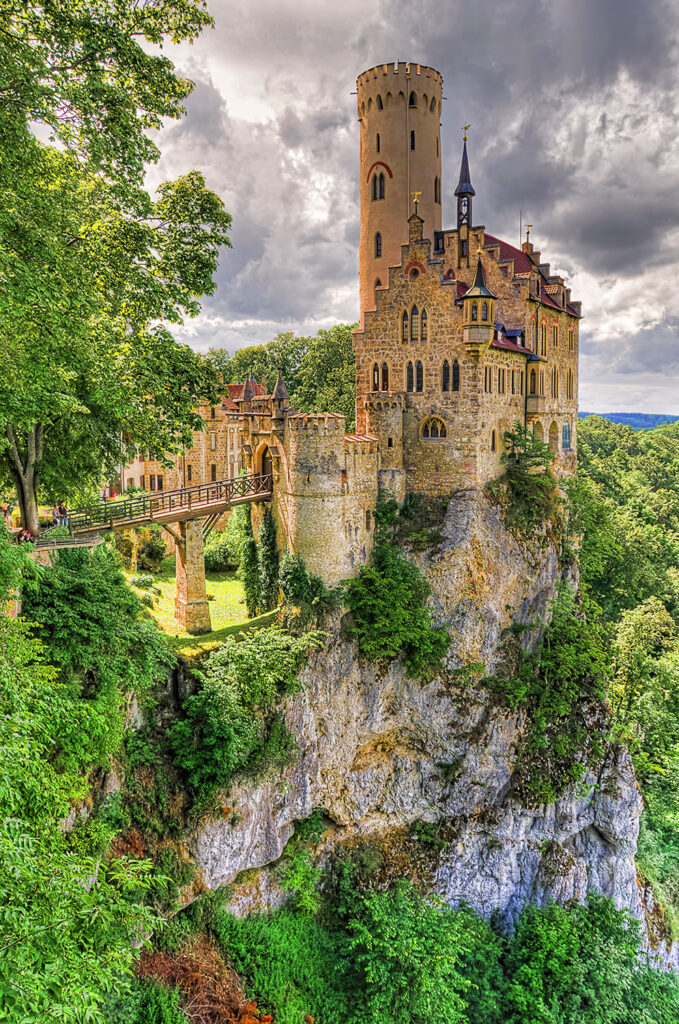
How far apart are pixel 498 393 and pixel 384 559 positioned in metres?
9.47

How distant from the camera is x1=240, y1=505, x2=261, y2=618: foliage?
1037 inches

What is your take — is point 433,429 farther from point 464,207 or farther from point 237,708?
point 237,708

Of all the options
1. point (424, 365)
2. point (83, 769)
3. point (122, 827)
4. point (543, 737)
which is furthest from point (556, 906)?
point (424, 365)

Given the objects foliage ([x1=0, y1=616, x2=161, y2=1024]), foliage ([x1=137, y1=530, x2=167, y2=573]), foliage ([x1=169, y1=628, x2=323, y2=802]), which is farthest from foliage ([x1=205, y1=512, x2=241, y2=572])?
foliage ([x1=0, y1=616, x2=161, y2=1024])

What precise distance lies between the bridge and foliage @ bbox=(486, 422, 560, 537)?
11413 mm

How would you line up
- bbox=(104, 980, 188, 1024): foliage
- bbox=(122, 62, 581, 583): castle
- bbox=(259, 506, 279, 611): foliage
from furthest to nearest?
1. bbox=(259, 506, 279, 611): foliage
2. bbox=(122, 62, 581, 583): castle
3. bbox=(104, 980, 188, 1024): foliage

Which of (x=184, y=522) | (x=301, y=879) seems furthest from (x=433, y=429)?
(x=301, y=879)

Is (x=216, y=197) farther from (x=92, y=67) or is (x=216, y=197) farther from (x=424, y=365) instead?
(x=424, y=365)

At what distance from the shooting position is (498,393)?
93.9 ft

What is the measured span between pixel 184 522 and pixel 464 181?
20.2 m

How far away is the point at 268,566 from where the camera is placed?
25859 millimetres

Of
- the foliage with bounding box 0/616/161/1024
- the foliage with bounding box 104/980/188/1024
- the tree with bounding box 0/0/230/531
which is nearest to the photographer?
the foliage with bounding box 0/616/161/1024

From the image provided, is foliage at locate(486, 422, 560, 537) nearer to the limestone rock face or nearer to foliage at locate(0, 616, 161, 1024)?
the limestone rock face

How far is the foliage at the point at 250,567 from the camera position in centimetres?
2633
